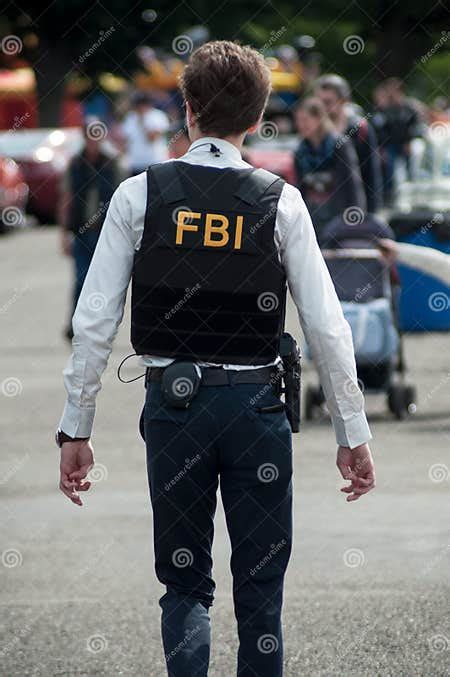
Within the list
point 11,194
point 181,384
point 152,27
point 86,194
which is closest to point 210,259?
point 181,384

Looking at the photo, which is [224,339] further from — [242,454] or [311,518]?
[311,518]

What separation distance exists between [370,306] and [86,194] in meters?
4.53

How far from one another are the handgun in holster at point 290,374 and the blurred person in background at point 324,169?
22.2 feet

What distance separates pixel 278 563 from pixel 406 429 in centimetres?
544

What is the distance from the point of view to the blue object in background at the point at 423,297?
13859mm

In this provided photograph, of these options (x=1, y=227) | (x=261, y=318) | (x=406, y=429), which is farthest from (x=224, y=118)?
(x=1, y=227)

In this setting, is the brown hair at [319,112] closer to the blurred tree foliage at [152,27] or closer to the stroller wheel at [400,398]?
the stroller wheel at [400,398]

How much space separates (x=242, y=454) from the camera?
160 inches

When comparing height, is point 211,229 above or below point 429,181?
above

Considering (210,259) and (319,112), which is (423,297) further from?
(210,259)

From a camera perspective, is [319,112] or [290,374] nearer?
[290,374]

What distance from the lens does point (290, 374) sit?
4137 mm

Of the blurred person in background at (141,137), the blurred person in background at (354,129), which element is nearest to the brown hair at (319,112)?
the blurred person in background at (354,129)

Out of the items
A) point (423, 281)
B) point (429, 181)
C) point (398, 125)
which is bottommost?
point (398, 125)
